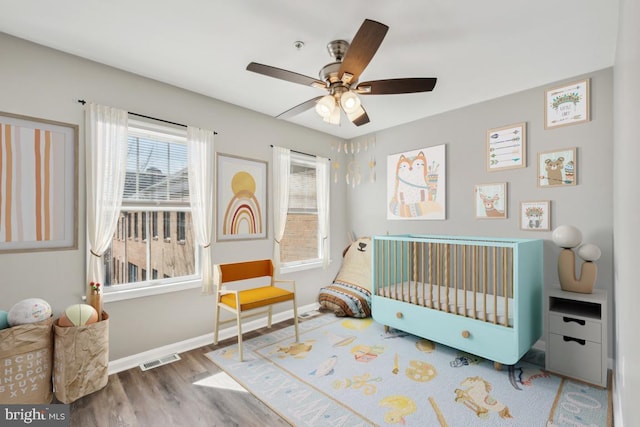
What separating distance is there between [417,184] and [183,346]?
3119 millimetres

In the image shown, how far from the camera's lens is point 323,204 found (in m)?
4.22

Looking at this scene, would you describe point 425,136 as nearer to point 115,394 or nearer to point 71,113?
point 71,113

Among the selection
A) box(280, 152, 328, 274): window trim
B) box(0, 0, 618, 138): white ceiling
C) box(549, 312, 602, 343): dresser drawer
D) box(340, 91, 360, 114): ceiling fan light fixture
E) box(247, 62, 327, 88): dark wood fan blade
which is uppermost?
box(0, 0, 618, 138): white ceiling

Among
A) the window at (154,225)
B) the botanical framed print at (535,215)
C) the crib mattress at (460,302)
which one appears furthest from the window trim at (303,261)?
the botanical framed print at (535,215)

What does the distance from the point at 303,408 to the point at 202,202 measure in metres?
1.99

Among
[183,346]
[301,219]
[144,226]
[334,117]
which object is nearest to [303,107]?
[334,117]

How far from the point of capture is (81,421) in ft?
6.01

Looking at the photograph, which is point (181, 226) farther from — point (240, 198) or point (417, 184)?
point (417, 184)

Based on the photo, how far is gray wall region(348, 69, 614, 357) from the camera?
2477 millimetres

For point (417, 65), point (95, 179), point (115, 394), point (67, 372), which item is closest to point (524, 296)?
point (417, 65)

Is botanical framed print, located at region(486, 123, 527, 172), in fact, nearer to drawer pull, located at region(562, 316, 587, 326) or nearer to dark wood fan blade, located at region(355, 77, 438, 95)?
drawer pull, located at region(562, 316, 587, 326)

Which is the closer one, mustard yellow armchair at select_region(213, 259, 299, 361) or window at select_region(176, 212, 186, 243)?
mustard yellow armchair at select_region(213, 259, 299, 361)

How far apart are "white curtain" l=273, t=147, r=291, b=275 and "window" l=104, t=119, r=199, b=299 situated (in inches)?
37.6

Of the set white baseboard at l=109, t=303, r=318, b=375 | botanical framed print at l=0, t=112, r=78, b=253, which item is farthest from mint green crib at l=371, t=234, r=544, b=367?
botanical framed print at l=0, t=112, r=78, b=253
